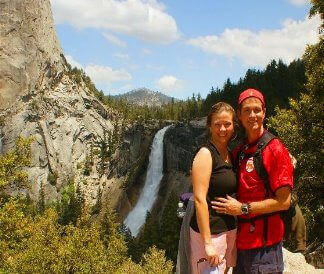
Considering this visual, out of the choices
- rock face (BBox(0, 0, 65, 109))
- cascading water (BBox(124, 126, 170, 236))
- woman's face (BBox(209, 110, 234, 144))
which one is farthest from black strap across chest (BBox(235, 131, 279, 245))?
rock face (BBox(0, 0, 65, 109))

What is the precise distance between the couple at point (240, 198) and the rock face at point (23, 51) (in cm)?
10853

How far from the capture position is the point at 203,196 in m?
4.56

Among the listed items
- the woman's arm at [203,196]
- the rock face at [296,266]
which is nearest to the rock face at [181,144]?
the rock face at [296,266]

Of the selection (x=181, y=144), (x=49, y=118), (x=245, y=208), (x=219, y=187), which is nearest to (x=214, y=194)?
(x=219, y=187)

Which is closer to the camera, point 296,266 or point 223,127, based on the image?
point 223,127

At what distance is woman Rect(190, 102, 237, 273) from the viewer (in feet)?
15.1

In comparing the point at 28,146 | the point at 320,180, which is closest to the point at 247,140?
the point at 320,180

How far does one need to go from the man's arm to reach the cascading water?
8295 cm

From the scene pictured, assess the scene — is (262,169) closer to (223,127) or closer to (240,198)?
(240,198)

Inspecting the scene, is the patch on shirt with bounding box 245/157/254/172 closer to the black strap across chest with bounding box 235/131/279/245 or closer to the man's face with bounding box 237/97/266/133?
the black strap across chest with bounding box 235/131/279/245

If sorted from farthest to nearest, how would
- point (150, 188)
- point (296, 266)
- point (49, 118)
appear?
point (49, 118), point (150, 188), point (296, 266)

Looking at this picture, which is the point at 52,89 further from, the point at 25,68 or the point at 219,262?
the point at 219,262

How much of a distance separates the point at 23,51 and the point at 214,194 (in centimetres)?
11560

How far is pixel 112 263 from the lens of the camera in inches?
1471
